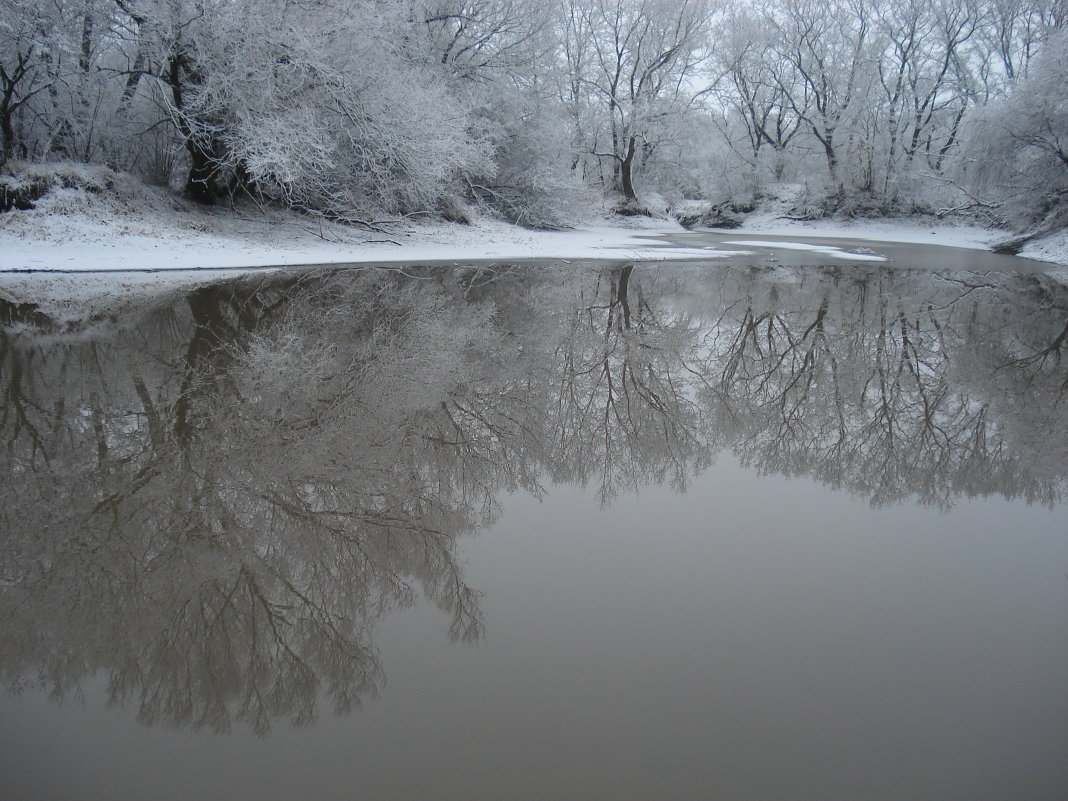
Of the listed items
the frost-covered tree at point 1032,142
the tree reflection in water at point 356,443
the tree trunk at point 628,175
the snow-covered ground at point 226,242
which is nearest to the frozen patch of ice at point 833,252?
the snow-covered ground at point 226,242

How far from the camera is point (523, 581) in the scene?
328 cm

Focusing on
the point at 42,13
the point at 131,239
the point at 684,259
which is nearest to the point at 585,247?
the point at 684,259

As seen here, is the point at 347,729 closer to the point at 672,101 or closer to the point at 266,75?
the point at 266,75

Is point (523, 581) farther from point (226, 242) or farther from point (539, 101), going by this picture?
point (539, 101)

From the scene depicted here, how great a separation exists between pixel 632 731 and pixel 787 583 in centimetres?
130

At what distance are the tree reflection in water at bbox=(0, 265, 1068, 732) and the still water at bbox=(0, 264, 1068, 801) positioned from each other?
0.02m

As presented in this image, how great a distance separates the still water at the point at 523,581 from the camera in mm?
2238

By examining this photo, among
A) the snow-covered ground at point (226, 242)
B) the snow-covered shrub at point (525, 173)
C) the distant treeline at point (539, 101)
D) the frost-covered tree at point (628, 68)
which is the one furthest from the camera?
the frost-covered tree at point (628, 68)

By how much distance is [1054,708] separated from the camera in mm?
2498

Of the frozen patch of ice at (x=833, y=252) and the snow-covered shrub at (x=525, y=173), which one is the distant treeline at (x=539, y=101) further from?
the frozen patch of ice at (x=833, y=252)

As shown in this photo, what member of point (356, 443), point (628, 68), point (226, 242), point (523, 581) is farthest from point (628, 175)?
point (523, 581)

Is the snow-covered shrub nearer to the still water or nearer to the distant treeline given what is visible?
the distant treeline

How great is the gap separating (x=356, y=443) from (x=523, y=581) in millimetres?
2046

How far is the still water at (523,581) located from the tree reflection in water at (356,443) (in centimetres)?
2
